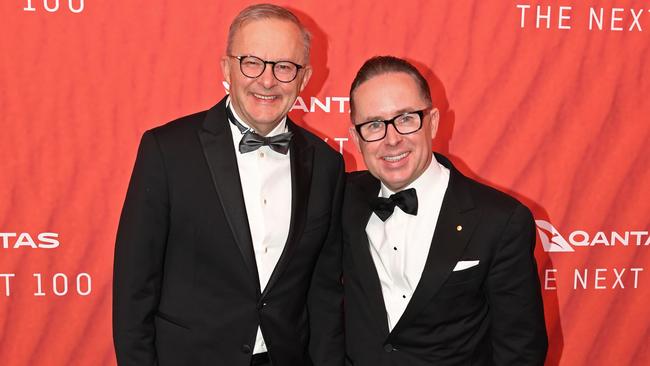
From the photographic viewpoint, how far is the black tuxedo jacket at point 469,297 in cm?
186

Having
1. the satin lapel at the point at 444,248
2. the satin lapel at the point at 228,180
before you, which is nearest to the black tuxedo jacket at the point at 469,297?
the satin lapel at the point at 444,248

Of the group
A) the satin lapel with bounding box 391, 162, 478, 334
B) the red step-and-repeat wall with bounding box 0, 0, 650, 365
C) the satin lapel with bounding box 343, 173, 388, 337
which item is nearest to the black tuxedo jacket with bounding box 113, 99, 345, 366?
the satin lapel with bounding box 343, 173, 388, 337

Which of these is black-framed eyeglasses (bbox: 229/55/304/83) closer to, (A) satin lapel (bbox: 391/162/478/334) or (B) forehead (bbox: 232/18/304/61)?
(B) forehead (bbox: 232/18/304/61)

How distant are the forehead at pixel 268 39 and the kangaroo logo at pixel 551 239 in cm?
154

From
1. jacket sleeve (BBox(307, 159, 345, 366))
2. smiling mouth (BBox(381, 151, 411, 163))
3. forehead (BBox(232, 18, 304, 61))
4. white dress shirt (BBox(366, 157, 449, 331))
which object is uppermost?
forehead (BBox(232, 18, 304, 61))

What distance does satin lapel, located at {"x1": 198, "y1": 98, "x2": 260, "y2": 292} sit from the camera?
1.82 meters

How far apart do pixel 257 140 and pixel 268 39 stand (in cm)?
A: 28

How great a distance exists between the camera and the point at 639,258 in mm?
2920

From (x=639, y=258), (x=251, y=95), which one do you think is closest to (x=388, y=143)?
(x=251, y=95)

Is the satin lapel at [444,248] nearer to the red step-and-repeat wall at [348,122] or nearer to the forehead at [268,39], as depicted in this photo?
the forehead at [268,39]

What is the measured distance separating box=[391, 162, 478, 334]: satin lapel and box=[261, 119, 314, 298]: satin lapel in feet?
1.23

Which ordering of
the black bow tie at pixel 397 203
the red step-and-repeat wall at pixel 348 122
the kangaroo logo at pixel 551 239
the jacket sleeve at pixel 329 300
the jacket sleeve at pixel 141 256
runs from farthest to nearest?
the kangaroo logo at pixel 551 239 → the red step-and-repeat wall at pixel 348 122 → the jacket sleeve at pixel 329 300 → the black bow tie at pixel 397 203 → the jacket sleeve at pixel 141 256

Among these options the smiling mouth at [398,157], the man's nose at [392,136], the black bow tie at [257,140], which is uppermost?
the man's nose at [392,136]

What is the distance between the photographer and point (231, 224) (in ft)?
5.98
